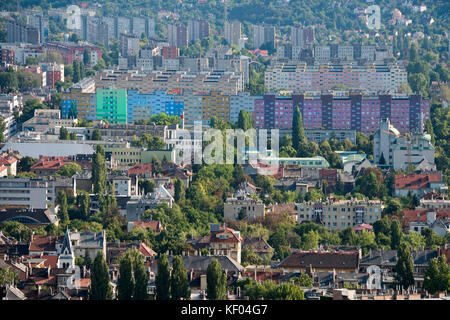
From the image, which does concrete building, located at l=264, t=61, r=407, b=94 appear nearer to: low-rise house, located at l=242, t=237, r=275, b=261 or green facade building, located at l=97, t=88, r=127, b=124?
green facade building, located at l=97, t=88, r=127, b=124

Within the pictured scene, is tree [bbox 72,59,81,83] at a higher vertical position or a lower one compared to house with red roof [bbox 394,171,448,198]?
higher

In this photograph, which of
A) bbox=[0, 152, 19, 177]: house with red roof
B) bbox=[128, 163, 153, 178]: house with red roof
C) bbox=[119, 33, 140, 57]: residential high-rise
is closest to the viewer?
bbox=[128, 163, 153, 178]: house with red roof

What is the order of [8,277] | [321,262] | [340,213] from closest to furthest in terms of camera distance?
[8,277]
[321,262]
[340,213]

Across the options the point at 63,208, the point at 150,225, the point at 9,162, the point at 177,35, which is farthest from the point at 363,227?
the point at 177,35

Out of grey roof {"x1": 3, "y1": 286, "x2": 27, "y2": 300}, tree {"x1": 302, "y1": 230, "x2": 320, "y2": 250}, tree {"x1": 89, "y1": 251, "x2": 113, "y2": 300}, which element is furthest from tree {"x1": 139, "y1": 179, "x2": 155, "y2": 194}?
tree {"x1": 89, "y1": 251, "x2": 113, "y2": 300}

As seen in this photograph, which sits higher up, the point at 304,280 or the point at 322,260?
the point at 304,280

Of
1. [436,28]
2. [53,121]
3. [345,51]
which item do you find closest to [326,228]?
[53,121]

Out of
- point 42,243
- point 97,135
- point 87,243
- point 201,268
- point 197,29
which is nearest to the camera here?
point 201,268

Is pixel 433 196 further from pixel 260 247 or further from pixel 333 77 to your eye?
pixel 333 77
